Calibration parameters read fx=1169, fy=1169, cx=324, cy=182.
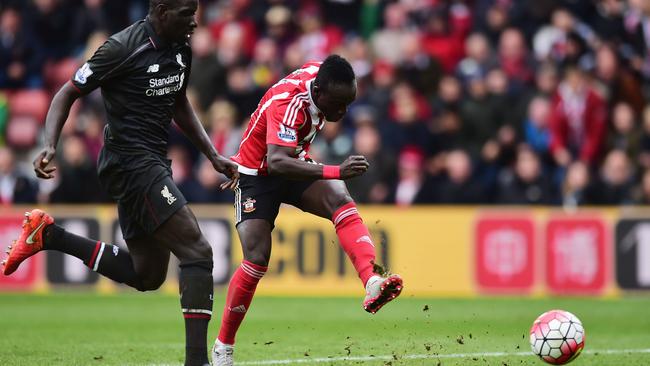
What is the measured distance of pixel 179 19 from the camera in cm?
773

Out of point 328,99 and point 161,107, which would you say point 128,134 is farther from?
point 328,99

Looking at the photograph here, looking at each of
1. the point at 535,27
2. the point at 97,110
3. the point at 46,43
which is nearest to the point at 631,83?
the point at 535,27

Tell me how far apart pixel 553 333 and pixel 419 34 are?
1086cm

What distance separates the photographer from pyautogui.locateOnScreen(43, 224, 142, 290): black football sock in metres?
8.38

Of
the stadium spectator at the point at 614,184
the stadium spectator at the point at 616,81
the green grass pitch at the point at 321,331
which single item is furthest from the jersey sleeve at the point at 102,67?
the stadium spectator at the point at 616,81

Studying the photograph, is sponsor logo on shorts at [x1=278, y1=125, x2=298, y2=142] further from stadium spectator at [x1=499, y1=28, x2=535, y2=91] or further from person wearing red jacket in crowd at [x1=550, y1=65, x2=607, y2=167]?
stadium spectator at [x1=499, y1=28, x2=535, y2=91]

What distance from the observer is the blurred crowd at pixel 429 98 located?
16297mm

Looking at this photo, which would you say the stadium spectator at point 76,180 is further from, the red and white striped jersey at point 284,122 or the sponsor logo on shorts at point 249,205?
the sponsor logo on shorts at point 249,205

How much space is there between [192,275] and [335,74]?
5.63 feet

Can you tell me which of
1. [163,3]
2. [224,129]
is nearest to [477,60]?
[224,129]

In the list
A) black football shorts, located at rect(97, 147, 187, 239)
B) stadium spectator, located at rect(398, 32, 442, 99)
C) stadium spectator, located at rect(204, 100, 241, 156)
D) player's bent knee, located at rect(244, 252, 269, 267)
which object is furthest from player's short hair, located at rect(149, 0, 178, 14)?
stadium spectator, located at rect(398, 32, 442, 99)

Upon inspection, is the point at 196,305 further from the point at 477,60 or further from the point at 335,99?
the point at 477,60

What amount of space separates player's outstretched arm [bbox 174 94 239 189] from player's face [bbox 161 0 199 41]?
612 mm

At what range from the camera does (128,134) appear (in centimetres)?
781
